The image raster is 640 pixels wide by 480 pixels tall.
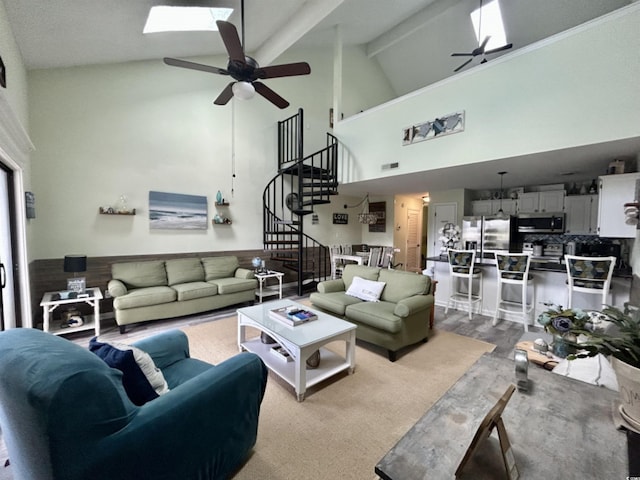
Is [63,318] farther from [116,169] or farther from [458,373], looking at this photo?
[458,373]

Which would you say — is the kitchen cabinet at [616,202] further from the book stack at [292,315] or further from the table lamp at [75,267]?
the table lamp at [75,267]

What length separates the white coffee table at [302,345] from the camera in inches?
85.8

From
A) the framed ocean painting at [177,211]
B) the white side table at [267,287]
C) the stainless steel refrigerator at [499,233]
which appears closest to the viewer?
the framed ocean painting at [177,211]

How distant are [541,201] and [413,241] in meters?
3.54

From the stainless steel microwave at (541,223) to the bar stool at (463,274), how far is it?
6.97ft

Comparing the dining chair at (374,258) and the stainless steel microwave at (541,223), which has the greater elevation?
the stainless steel microwave at (541,223)

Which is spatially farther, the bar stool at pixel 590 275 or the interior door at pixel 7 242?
the bar stool at pixel 590 275

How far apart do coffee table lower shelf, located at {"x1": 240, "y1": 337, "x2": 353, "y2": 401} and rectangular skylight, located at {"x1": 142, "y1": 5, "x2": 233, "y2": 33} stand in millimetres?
3811

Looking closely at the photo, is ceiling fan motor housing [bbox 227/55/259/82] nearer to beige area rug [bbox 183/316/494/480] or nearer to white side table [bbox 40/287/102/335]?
beige area rug [bbox 183/316/494/480]

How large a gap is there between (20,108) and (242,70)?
2.51 metres

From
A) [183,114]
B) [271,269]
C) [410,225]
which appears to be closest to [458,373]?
[271,269]

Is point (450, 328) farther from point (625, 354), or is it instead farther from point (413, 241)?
point (413, 241)

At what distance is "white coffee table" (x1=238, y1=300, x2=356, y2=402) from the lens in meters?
2.18

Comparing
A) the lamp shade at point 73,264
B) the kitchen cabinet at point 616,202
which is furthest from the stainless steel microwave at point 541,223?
the lamp shade at point 73,264
